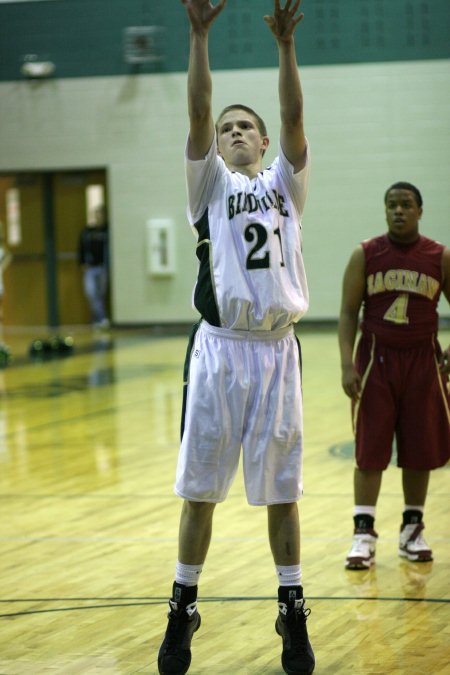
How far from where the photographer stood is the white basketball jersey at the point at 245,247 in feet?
11.0

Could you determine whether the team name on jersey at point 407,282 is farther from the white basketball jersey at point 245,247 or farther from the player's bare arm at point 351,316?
the white basketball jersey at point 245,247

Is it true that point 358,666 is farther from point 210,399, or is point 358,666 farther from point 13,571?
point 13,571

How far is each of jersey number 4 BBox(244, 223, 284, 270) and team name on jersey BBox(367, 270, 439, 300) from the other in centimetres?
129

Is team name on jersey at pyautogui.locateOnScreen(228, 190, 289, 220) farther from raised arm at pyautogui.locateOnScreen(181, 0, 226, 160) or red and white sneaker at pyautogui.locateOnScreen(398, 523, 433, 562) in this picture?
red and white sneaker at pyautogui.locateOnScreen(398, 523, 433, 562)

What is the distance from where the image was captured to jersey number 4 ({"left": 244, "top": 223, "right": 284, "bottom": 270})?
132 inches

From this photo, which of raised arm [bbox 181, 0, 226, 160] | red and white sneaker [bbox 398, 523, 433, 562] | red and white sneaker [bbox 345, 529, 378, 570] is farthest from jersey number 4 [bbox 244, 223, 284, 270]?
red and white sneaker [bbox 398, 523, 433, 562]

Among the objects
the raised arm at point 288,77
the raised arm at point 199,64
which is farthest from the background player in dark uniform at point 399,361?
the raised arm at point 199,64

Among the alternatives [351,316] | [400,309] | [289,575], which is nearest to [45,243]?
[351,316]

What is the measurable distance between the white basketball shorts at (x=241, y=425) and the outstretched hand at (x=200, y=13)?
2.99ft

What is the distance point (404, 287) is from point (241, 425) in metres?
1.44

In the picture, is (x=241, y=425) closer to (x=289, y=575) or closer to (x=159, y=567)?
(x=289, y=575)

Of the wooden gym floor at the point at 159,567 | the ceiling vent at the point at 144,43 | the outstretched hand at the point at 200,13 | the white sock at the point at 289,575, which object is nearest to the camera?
the outstretched hand at the point at 200,13

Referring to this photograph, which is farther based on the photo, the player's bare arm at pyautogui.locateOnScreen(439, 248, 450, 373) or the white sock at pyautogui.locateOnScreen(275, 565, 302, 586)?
the player's bare arm at pyautogui.locateOnScreen(439, 248, 450, 373)

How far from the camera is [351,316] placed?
15.4 feet
